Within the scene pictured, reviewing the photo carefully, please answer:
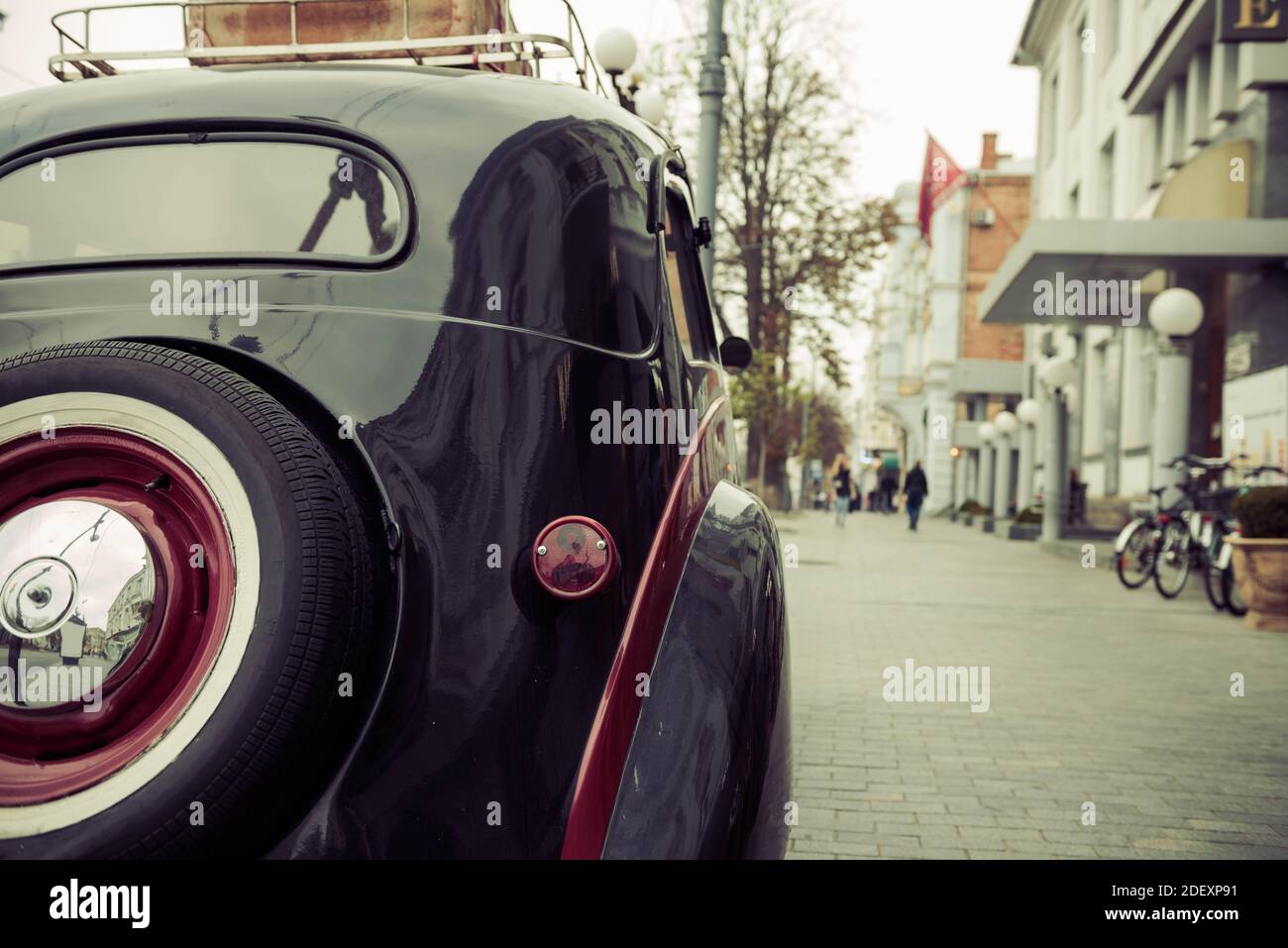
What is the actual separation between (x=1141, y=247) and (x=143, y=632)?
15308mm

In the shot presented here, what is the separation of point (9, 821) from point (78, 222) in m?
1.43

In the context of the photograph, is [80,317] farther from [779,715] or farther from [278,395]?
[779,715]

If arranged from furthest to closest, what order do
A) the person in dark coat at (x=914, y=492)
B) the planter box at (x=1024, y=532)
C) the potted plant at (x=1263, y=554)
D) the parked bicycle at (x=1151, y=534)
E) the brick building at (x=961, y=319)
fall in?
1. the brick building at (x=961, y=319)
2. the person in dark coat at (x=914, y=492)
3. the planter box at (x=1024, y=532)
4. the parked bicycle at (x=1151, y=534)
5. the potted plant at (x=1263, y=554)

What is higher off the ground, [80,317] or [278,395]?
[80,317]

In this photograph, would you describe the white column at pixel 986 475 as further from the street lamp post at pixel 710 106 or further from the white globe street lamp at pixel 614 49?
the white globe street lamp at pixel 614 49

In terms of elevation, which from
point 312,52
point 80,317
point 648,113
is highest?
point 648,113

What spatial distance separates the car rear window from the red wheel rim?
57cm

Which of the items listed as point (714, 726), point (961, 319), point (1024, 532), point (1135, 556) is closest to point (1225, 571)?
point (1135, 556)

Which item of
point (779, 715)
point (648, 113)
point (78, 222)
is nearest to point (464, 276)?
point (78, 222)

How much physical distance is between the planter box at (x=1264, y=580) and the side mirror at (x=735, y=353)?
616cm

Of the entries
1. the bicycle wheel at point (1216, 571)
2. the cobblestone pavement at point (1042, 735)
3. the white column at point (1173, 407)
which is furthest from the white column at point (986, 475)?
the cobblestone pavement at point (1042, 735)

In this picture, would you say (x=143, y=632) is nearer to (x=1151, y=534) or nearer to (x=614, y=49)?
(x=614, y=49)

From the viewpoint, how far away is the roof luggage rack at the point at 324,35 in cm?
330

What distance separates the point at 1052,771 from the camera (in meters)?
4.91
